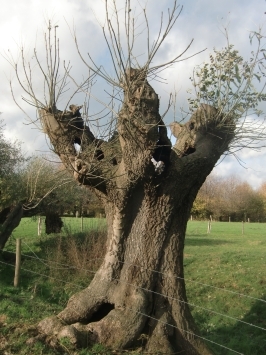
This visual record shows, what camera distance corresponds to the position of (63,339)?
8102mm

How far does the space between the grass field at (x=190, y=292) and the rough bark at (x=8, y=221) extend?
110cm

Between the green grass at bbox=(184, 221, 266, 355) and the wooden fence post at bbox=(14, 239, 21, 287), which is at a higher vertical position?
the wooden fence post at bbox=(14, 239, 21, 287)

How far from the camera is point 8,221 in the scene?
1783 cm

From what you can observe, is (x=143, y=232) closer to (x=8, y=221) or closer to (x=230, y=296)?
(x=230, y=296)

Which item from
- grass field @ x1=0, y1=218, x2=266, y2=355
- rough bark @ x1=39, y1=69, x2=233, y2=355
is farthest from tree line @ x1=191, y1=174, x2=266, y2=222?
rough bark @ x1=39, y1=69, x2=233, y2=355

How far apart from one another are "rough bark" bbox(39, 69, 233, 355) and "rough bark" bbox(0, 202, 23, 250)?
915 centimetres

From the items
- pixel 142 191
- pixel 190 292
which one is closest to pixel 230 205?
pixel 190 292

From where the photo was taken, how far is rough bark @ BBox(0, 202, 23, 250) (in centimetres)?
1748

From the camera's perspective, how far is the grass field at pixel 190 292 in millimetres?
10187

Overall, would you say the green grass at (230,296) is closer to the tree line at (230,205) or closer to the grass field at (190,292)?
the grass field at (190,292)

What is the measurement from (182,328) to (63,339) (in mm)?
2355

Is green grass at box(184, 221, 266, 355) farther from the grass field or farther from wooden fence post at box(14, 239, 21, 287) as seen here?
wooden fence post at box(14, 239, 21, 287)

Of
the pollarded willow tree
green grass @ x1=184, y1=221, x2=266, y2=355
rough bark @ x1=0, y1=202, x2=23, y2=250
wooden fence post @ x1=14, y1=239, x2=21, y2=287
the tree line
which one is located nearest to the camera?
the pollarded willow tree

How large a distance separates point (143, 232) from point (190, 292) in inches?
318
